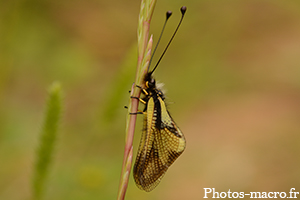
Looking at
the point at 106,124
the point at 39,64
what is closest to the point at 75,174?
the point at 106,124

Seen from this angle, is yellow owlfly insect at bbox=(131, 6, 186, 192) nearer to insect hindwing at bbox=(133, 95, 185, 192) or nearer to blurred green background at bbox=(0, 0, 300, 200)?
insect hindwing at bbox=(133, 95, 185, 192)

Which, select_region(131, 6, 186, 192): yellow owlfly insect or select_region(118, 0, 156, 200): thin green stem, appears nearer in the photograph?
select_region(118, 0, 156, 200): thin green stem

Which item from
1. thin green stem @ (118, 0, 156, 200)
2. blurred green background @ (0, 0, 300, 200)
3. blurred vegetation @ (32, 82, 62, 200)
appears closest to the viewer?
thin green stem @ (118, 0, 156, 200)

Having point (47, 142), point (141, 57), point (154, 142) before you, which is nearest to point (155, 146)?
point (154, 142)

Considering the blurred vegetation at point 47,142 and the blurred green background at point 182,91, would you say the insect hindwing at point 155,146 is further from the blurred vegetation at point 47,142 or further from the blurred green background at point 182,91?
the blurred green background at point 182,91

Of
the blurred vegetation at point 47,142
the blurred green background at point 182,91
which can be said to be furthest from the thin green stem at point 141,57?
the blurred green background at point 182,91

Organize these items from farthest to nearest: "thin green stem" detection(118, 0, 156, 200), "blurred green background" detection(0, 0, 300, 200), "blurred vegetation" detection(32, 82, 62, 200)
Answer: "blurred green background" detection(0, 0, 300, 200) < "blurred vegetation" detection(32, 82, 62, 200) < "thin green stem" detection(118, 0, 156, 200)

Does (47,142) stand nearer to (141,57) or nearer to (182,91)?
(141,57)

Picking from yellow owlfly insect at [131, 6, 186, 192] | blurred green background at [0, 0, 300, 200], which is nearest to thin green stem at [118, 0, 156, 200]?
yellow owlfly insect at [131, 6, 186, 192]
